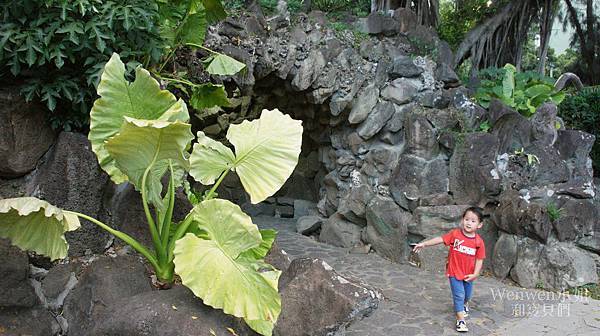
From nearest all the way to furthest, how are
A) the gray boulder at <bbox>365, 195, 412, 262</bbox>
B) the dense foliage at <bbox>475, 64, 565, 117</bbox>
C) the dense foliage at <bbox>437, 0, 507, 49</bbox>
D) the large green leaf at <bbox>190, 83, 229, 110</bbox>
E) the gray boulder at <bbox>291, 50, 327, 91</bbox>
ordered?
the large green leaf at <bbox>190, 83, 229, 110</bbox>, the gray boulder at <bbox>365, 195, 412, 262</bbox>, the dense foliage at <bbox>475, 64, 565, 117</bbox>, the gray boulder at <bbox>291, 50, 327, 91</bbox>, the dense foliage at <bbox>437, 0, 507, 49</bbox>

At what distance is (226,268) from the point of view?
89.4 inches

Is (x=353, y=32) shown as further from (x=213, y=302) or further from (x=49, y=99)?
(x=213, y=302)

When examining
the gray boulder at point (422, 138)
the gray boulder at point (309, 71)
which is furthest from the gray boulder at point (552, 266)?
the gray boulder at point (309, 71)

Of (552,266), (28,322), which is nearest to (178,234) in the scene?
(28,322)

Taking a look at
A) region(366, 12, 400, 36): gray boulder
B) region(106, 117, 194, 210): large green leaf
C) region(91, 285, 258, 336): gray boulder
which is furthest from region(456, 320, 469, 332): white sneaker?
region(366, 12, 400, 36): gray boulder

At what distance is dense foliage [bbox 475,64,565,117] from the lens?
6023 mm

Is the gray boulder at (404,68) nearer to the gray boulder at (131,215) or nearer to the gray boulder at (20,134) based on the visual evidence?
the gray boulder at (131,215)

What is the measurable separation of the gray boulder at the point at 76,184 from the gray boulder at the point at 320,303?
1408 mm

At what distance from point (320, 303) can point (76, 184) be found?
1.78 m

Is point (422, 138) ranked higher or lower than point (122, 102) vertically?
lower

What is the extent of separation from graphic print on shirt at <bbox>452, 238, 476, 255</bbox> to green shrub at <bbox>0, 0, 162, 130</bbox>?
2445mm

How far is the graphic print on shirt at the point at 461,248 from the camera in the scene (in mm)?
3439

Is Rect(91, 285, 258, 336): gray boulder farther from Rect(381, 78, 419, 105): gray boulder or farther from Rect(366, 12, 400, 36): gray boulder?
Rect(366, 12, 400, 36): gray boulder

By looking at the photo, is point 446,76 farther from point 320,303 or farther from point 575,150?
point 320,303
